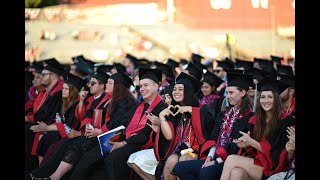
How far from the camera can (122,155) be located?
331 inches

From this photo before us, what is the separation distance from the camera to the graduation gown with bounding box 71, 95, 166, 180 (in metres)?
8.38

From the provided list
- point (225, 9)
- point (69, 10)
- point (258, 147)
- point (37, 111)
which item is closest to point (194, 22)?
point (225, 9)

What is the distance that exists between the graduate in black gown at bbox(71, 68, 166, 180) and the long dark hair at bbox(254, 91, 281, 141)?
69.9 inches

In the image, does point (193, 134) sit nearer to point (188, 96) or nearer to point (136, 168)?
point (188, 96)

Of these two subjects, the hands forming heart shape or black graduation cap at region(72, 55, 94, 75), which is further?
black graduation cap at region(72, 55, 94, 75)

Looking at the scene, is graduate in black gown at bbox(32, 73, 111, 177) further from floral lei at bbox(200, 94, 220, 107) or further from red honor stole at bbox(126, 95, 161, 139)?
floral lei at bbox(200, 94, 220, 107)

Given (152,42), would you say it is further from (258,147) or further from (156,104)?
(258,147)

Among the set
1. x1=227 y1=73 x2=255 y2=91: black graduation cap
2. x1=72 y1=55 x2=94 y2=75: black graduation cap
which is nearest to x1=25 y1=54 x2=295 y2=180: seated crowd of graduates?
x1=227 y1=73 x2=255 y2=91: black graduation cap

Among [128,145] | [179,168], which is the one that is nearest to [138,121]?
[128,145]

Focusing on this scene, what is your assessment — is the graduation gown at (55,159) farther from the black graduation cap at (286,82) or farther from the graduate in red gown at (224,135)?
the black graduation cap at (286,82)

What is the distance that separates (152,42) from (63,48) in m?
3.02

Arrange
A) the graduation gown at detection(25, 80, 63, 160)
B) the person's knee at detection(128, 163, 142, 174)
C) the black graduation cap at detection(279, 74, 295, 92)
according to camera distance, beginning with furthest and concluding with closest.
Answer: the graduation gown at detection(25, 80, 63, 160)
the person's knee at detection(128, 163, 142, 174)
the black graduation cap at detection(279, 74, 295, 92)

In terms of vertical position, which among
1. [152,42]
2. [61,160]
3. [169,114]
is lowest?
[61,160]

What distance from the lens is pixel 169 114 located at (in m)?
8.05
